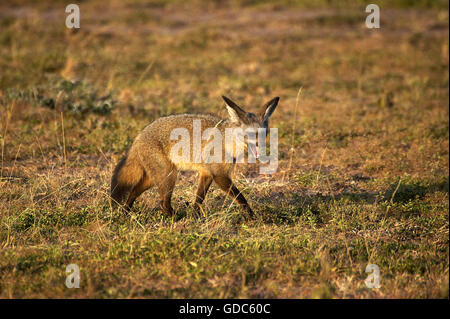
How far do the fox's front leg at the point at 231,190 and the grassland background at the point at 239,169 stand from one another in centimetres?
15

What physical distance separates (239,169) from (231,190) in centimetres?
185

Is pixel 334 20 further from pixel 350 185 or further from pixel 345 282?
pixel 345 282

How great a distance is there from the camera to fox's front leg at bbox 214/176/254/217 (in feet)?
19.9

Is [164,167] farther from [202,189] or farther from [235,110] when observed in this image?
[235,110]

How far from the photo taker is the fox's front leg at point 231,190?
6.06 metres

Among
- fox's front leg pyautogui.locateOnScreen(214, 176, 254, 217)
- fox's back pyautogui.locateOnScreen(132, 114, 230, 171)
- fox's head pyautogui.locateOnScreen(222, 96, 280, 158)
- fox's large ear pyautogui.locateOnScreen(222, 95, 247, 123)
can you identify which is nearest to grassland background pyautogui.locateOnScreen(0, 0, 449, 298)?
fox's front leg pyautogui.locateOnScreen(214, 176, 254, 217)

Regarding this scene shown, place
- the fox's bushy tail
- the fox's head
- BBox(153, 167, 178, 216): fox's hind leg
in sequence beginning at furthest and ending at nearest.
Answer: the fox's bushy tail < BBox(153, 167, 178, 216): fox's hind leg < the fox's head

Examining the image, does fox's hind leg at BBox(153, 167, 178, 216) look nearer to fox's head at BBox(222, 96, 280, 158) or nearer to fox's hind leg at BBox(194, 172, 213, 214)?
fox's hind leg at BBox(194, 172, 213, 214)

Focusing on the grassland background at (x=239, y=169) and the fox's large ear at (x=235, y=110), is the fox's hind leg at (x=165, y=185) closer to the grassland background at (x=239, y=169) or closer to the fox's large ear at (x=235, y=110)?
the grassland background at (x=239, y=169)

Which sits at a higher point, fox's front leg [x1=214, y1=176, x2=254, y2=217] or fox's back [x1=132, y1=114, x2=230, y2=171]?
fox's back [x1=132, y1=114, x2=230, y2=171]

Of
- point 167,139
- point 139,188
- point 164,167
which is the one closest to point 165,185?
point 164,167

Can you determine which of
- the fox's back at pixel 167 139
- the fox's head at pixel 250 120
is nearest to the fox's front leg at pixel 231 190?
the fox's back at pixel 167 139

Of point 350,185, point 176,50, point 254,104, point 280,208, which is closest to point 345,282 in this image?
point 280,208

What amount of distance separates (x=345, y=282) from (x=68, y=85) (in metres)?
6.85
